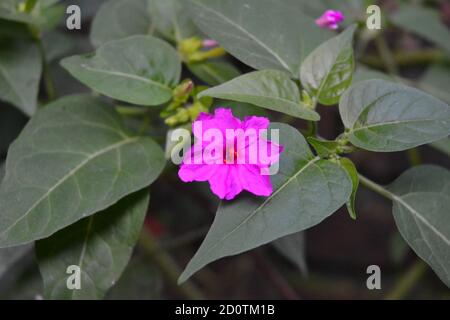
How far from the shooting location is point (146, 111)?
48.6 inches

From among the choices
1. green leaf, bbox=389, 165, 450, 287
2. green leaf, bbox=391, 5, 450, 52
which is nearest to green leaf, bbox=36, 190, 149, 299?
green leaf, bbox=389, 165, 450, 287

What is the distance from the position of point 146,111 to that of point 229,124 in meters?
0.41

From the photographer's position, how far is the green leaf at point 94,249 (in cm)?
99

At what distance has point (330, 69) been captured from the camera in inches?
38.7

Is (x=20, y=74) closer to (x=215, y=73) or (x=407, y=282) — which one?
(x=215, y=73)

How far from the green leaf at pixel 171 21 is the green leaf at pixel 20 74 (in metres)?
0.25

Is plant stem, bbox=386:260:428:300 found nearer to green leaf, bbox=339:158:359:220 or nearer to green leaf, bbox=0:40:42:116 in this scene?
green leaf, bbox=339:158:359:220

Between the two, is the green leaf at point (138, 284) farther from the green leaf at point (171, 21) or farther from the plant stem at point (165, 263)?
the green leaf at point (171, 21)

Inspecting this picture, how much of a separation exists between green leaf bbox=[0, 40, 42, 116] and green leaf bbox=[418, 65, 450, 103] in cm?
95

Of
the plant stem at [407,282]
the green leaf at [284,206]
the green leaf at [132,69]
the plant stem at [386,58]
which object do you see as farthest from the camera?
the plant stem at [386,58]

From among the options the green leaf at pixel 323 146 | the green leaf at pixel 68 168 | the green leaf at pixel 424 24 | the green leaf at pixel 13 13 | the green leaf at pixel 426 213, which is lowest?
the green leaf at pixel 426 213

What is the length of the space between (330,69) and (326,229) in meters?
1.05

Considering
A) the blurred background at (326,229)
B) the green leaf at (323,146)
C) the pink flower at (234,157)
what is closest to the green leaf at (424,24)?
the blurred background at (326,229)

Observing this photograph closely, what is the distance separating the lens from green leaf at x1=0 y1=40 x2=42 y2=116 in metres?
1.15
